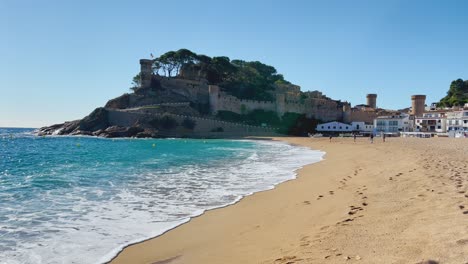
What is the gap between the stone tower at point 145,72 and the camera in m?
65.8

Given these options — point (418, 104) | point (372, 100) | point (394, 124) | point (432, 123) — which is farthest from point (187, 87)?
point (372, 100)

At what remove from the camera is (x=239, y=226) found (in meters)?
6.50

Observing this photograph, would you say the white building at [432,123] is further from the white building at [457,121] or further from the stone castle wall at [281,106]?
the stone castle wall at [281,106]

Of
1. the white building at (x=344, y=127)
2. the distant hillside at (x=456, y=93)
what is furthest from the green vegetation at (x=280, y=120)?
the distant hillside at (x=456, y=93)

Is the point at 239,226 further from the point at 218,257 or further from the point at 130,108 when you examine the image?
the point at 130,108

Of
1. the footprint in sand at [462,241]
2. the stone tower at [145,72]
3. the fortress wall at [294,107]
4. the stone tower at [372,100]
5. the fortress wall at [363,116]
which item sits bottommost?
the footprint in sand at [462,241]

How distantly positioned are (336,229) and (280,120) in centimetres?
6535

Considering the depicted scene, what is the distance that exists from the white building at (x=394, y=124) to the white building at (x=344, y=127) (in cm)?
277

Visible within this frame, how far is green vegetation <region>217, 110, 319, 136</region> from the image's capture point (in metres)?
65.7

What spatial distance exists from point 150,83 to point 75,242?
209 ft

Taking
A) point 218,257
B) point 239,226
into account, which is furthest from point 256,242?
point 239,226

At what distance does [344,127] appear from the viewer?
218ft

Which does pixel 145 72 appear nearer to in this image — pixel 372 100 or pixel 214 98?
pixel 214 98

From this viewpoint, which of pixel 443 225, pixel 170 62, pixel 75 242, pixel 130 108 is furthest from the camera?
pixel 170 62
